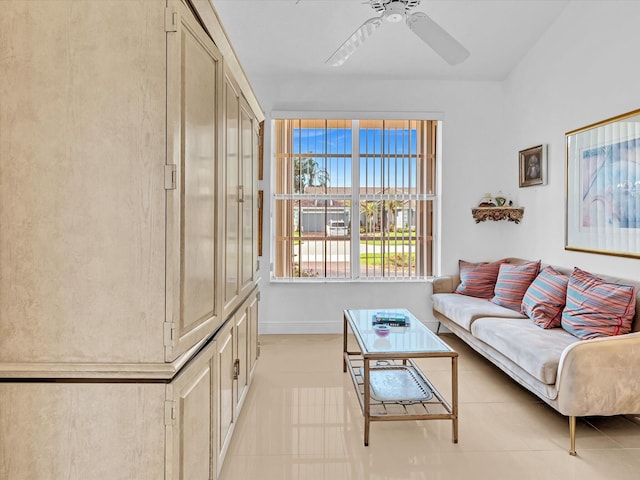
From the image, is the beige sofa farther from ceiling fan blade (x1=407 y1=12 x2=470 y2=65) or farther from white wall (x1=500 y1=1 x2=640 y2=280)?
ceiling fan blade (x1=407 y1=12 x2=470 y2=65)

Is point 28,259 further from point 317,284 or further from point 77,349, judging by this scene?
point 317,284

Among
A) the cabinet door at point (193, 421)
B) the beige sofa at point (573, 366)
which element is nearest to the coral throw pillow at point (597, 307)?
the beige sofa at point (573, 366)

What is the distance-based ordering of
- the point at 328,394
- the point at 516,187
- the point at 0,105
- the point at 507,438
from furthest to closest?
the point at 516,187
the point at 328,394
the point at 507,438
the point at 0,105

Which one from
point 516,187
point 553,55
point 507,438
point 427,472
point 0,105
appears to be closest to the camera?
point 0,105

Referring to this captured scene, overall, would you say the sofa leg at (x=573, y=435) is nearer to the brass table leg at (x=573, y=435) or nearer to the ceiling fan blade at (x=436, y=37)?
the brass table leg at (x=573, y=435)

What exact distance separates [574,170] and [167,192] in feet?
11.4

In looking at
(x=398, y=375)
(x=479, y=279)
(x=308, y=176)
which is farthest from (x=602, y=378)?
(x=308, y=176)

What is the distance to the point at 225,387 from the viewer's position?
6.62ft

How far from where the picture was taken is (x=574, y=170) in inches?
135

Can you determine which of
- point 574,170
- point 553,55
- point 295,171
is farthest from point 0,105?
point 553,55

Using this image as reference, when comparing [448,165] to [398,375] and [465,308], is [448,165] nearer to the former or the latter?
[465,308]

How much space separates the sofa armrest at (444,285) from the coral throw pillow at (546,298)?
986mm

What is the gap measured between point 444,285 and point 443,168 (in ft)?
4.40

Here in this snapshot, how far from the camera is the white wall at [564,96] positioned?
2916mm
